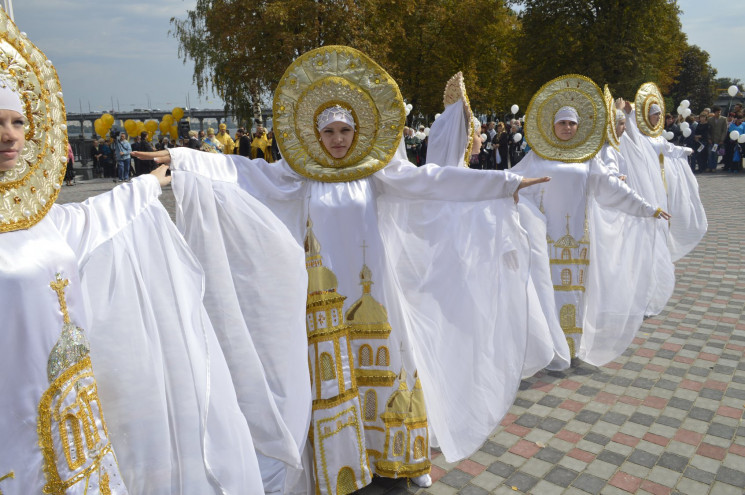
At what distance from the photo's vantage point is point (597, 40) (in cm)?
2417

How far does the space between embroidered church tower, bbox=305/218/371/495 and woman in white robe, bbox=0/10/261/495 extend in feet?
2.79

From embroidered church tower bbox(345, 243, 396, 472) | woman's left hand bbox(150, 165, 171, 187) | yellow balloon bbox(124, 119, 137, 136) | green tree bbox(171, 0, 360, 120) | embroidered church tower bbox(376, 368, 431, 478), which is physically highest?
green tree bbox(171, 0, 360, 120)

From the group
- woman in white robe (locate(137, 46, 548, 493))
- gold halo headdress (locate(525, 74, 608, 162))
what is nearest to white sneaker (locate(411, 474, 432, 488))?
woman in white robe (locate(137, 46, 548, 493))

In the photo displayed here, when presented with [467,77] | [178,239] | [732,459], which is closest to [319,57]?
[178,239]

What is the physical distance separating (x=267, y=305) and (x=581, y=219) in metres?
3.50

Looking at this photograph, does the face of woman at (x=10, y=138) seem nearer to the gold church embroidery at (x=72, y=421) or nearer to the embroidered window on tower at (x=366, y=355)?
the gold church embroidery at (x=72, y=421)

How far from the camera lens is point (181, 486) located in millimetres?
2119

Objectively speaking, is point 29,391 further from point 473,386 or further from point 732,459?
point 732,459

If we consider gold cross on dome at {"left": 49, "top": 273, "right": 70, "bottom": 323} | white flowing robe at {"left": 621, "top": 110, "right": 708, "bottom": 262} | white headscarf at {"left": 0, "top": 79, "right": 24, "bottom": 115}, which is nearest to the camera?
white headscarf at {"left": 0, "top": 79, "right": 24, "bottom": 115}

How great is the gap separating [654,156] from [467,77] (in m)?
20.5

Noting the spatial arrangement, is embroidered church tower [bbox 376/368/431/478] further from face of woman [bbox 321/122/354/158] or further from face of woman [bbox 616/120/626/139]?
face of woman [bbox 616/120/626/139]

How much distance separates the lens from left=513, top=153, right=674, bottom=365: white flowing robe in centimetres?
517

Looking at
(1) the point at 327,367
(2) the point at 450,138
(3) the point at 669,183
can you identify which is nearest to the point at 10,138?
(1) the point at 327,367

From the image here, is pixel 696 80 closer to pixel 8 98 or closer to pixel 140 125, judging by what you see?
pixel 140 125
